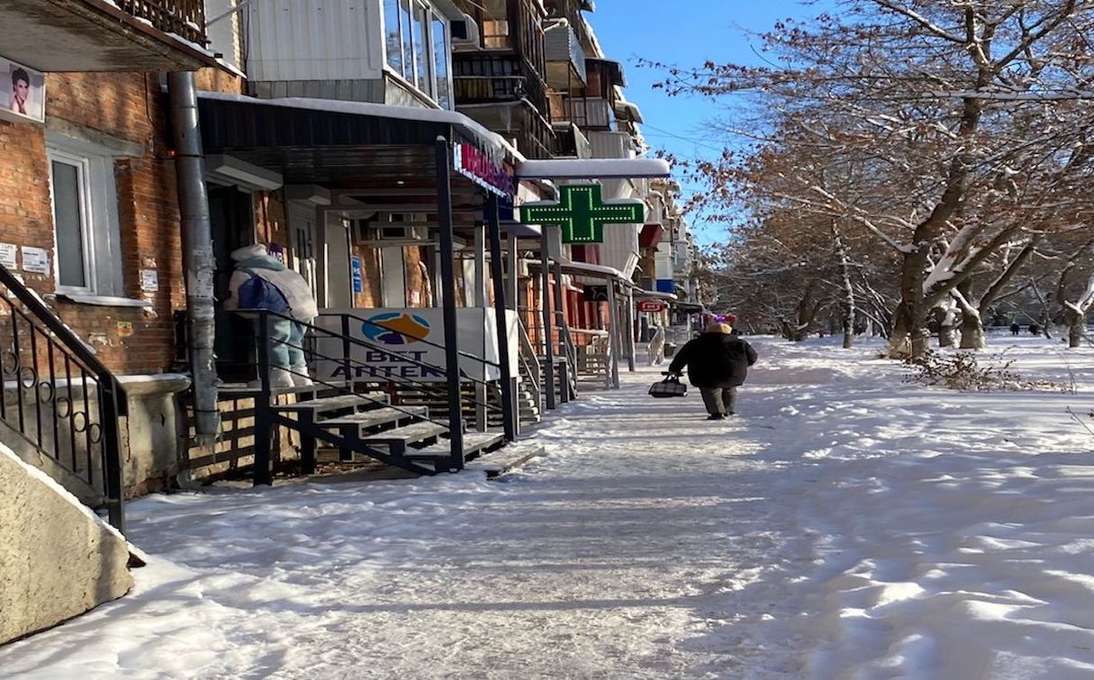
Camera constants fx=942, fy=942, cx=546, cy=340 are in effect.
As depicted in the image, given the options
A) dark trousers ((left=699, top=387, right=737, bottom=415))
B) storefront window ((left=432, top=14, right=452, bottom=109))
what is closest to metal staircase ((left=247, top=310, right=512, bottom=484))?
dark trousers ((left=699, top=387, right=737, bottom=415))

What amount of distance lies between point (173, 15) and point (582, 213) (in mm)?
8218

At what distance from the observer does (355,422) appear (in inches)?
346

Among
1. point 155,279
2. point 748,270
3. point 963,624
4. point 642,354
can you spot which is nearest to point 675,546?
point 963,624

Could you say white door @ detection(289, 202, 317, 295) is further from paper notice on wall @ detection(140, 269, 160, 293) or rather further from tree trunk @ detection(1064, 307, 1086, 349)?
tree trunk @ detection(1064, 307, 1086, 349)

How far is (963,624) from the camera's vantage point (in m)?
3.78

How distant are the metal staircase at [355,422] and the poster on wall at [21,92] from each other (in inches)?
98.5

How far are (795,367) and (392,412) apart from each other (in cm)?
1836

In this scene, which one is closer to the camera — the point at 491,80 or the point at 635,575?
the point at 635,575

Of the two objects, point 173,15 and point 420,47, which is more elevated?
point 420,47

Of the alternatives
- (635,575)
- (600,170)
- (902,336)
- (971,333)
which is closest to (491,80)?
(600,170)

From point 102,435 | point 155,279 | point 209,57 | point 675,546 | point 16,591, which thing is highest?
point 209,57

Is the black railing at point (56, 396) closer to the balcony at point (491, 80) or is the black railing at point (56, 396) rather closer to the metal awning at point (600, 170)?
the metal awning at point (600, 170)

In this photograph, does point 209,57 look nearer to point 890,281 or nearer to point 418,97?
point 418,97

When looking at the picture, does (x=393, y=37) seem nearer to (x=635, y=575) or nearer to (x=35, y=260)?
(x=35, y=260)
